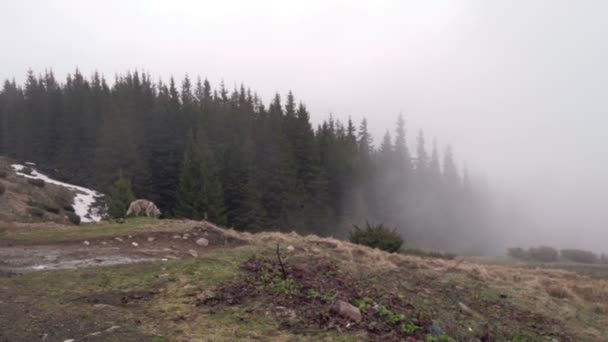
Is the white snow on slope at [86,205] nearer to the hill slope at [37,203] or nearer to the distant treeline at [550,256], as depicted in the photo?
the hill slope at [37,203]

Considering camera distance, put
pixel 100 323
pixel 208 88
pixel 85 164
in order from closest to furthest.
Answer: pixel 100 323, pixel 85 164, pixel 208 88

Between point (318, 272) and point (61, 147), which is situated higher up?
point (61, 147)

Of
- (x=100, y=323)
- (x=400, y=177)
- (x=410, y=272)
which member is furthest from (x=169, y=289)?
(x=400, y=177)

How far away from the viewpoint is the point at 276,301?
6637mm

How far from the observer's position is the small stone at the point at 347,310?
236 inches

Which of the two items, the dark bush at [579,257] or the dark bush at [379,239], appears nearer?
the dark bush at [379,239]

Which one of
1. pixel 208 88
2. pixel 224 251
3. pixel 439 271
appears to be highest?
pixel 208 88

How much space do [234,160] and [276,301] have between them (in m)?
45.1

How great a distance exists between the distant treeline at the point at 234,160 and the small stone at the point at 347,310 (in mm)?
36568

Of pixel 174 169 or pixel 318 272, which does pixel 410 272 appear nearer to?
pixel 318 272

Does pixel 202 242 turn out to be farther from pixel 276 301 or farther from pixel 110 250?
pixel 276 301

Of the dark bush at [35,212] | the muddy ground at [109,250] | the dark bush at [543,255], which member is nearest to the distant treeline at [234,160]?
the dark bush at [35,212]

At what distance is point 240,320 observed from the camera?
5871 mm

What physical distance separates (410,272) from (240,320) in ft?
20.4
